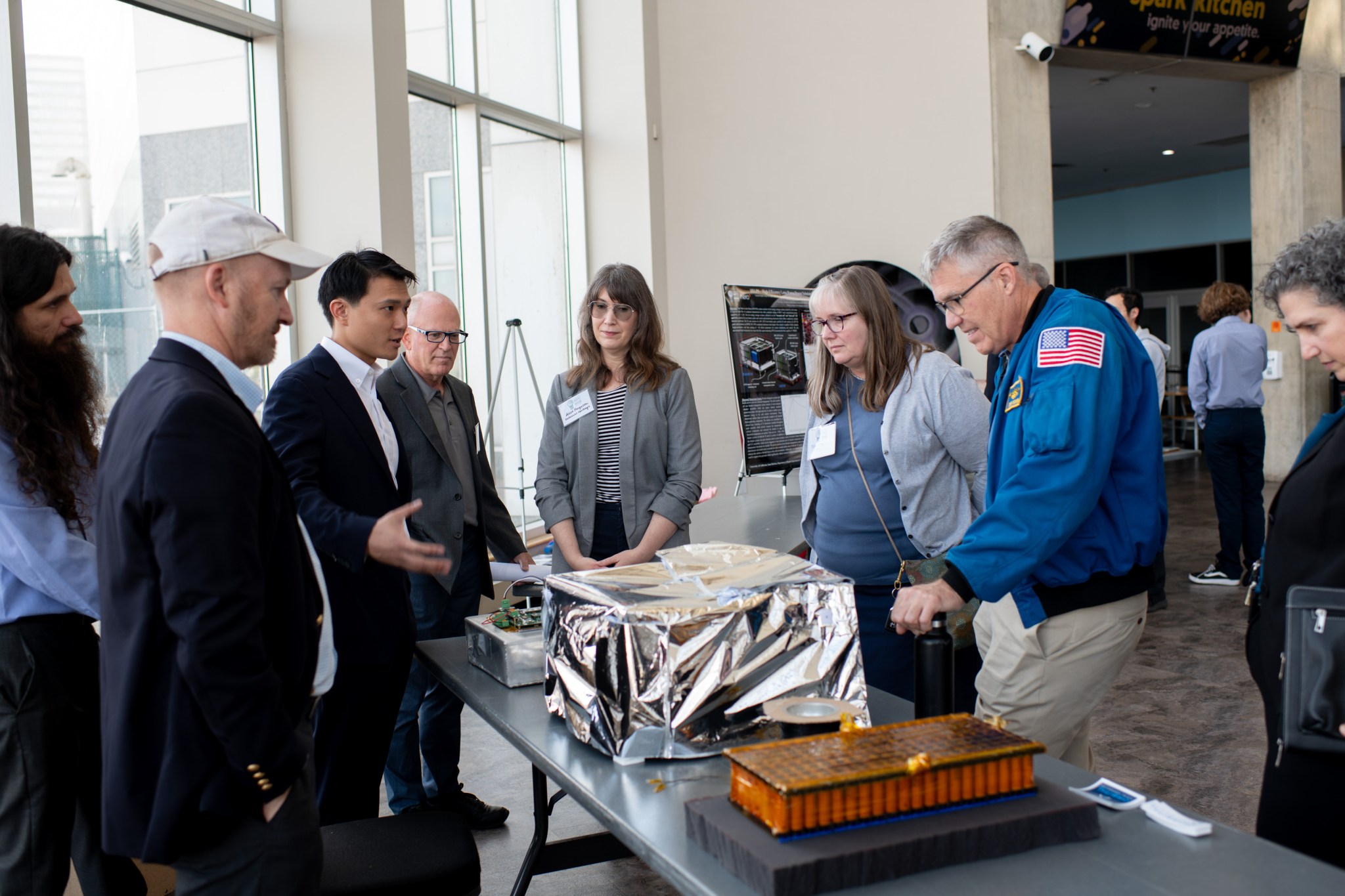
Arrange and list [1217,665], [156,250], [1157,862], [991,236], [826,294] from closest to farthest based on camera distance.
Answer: [1157,862]
[156,250]
[991,236]
[826,294]
[1217,665]

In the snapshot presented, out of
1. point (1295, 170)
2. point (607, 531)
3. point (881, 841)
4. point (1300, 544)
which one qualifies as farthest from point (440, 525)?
point (1295, 170)

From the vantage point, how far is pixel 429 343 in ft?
9.01

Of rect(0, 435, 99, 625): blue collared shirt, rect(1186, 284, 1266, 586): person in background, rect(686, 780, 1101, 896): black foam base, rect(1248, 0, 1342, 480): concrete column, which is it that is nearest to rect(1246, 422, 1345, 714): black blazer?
rect(686, 780, 1101, 896): black foam base

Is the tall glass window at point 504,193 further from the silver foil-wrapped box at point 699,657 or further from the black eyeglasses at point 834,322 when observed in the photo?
the silver foil-wrapped box at point 699,657

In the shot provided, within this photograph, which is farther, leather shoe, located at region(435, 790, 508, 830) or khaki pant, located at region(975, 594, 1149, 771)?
leather shoe, located at region(435, 790, 508, 830)

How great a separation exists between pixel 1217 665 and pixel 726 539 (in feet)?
7.98

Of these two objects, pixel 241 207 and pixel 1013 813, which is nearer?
pixel 1013 813

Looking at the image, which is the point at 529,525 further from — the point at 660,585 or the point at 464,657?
the point at 660,585

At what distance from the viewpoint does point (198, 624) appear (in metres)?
1.21

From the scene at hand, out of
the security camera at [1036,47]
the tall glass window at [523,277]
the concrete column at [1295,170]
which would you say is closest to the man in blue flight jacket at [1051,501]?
the tall glass window at [523,277]

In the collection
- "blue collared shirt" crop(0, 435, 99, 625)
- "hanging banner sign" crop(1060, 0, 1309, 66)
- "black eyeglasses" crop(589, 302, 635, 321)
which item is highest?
"hanging banner sign" crop(1060, 0, 1309, 66)

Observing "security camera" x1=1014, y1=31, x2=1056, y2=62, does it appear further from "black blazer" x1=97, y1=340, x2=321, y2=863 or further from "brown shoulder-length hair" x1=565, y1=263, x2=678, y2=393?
"black blazer" x1=97, y1=340, x2=321, y2=863

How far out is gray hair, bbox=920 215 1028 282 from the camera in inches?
71.2

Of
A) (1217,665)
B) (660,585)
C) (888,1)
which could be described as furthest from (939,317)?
(660,585)
